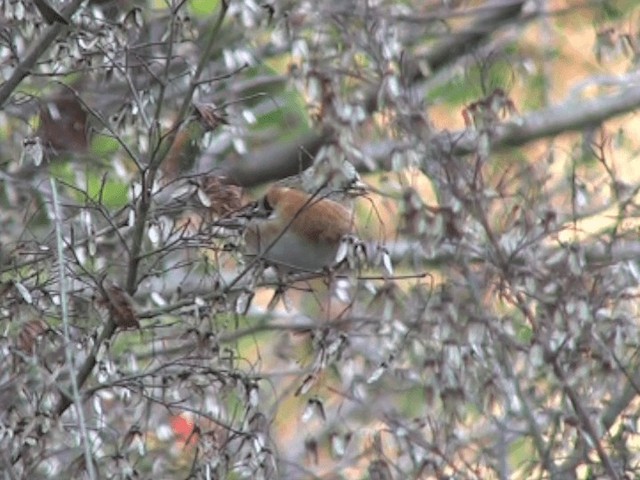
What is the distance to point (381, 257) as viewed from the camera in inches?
113

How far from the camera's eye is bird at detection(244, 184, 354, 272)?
2.99 m

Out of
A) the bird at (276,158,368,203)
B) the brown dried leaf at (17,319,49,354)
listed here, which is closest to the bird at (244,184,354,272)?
the bird at (276,158,368,203)

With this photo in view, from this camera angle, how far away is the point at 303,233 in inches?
119

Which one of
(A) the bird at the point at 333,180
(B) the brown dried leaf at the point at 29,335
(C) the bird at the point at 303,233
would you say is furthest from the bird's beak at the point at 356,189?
(B) the brown dried leaf at the point at 29,335

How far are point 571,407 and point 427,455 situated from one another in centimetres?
55

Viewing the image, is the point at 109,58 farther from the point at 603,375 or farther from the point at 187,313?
the point at 603,375

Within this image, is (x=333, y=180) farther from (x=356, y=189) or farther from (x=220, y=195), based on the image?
(x=220, y=195)

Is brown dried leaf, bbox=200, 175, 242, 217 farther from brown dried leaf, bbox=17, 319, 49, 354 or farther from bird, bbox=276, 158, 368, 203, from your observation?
brown dried leaf, bbox=17, 319, 49, 354

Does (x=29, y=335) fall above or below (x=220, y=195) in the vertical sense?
below

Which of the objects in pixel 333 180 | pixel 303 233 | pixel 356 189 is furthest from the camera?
pixel 303 233

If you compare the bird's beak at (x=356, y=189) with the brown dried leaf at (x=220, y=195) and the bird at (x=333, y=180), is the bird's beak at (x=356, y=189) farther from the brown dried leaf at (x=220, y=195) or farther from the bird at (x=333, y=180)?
the brown dried leaf at (x=220, y=195)

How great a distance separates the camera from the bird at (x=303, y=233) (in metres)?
2.99

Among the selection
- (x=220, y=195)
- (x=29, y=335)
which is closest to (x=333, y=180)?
(x=220, y=195)

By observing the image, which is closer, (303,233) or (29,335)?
(29,335)
